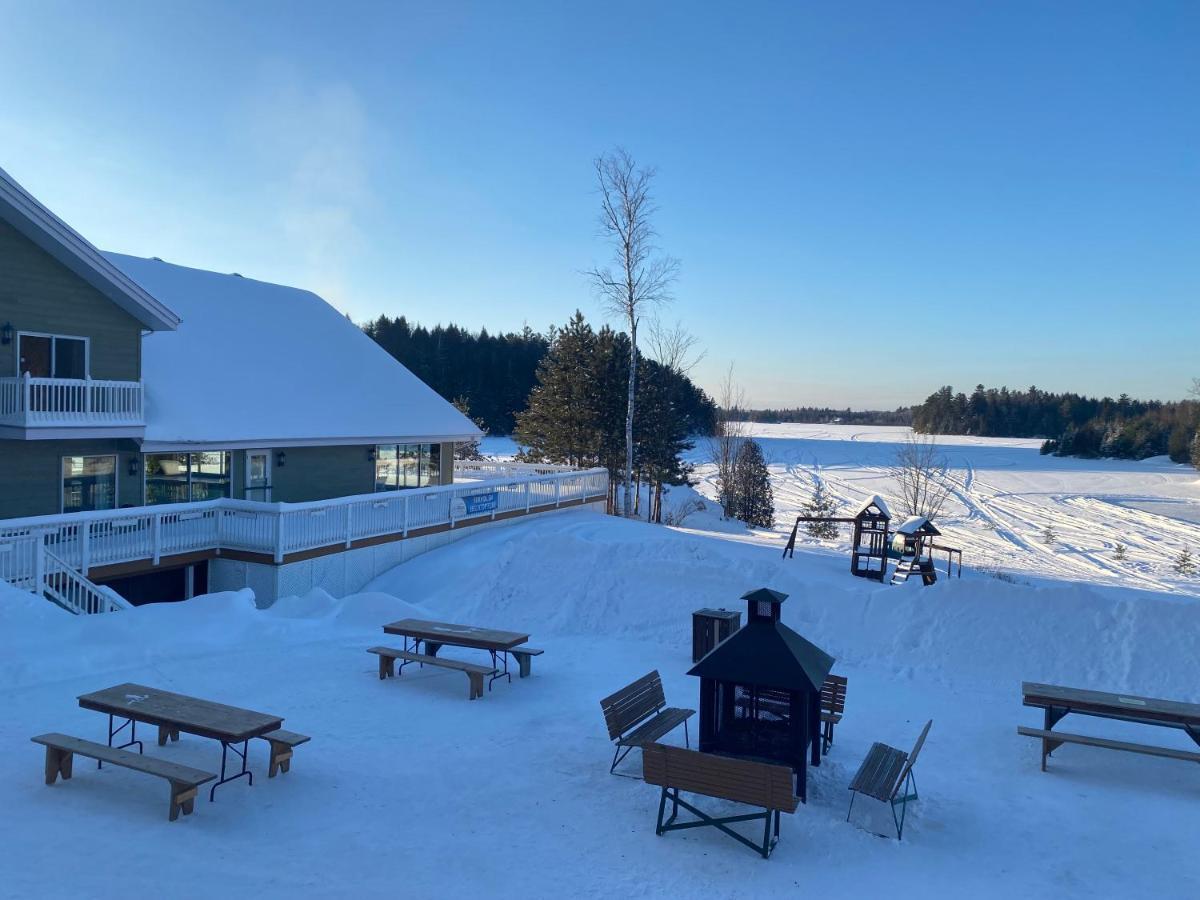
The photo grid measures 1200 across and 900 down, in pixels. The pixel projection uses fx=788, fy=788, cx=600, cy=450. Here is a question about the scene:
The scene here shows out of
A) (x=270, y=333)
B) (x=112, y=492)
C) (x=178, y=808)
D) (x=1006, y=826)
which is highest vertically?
(x=270, y=333)

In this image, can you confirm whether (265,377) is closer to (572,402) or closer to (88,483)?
(88,483)

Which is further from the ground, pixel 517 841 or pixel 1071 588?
pixel 1071 588

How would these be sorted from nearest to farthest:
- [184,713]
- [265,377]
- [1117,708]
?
[184,713], [1117,708], [265,377]

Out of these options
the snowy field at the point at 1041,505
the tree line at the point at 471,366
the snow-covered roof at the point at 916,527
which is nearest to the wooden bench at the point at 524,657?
the snow-covered roof at the point at 916,527

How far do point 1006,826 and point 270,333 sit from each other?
75.5ft

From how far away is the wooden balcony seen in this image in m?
15.1

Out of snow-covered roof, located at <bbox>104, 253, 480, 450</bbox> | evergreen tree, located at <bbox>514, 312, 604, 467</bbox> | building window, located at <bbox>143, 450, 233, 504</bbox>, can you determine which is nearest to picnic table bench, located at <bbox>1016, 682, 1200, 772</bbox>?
snow-covered roof, located at <bbox>104, 253, 480, 450</bbox>

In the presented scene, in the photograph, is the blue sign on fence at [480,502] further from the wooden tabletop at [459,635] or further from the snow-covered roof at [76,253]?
the wooden tabletop at [459,635]

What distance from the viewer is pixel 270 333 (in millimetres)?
24344

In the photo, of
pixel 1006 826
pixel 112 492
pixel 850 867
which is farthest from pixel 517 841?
pixel 112 492

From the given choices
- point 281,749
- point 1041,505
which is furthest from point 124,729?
point 1041,505

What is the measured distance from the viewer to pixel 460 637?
38.3ft

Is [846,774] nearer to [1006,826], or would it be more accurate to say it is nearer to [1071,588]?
[1006,826]

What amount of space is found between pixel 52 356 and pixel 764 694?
1603 centimetres
